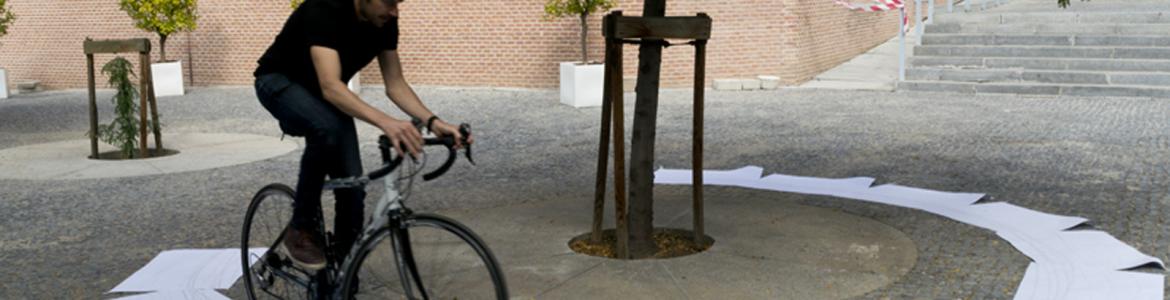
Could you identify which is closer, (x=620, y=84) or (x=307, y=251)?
(x=307, y=251)

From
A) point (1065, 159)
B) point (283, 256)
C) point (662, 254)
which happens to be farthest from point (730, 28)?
point (283, 256)

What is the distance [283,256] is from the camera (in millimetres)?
4500

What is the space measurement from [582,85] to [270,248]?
1123cm

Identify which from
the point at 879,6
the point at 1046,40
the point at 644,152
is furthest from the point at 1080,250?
the point at 879,6

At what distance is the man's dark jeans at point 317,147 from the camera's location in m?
3.90

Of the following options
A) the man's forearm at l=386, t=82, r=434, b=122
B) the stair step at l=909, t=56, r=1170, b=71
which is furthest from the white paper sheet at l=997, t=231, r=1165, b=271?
the stair step at l=909, t=56, r=1170, b=71

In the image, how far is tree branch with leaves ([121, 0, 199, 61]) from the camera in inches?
782

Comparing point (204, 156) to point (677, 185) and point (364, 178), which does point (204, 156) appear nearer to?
point (677, 185)

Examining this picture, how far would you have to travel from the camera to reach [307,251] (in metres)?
4.16

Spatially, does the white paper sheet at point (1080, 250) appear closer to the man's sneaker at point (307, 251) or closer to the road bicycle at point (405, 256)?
the road bicycle at point (405, 256)

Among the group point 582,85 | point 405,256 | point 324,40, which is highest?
point 324,40

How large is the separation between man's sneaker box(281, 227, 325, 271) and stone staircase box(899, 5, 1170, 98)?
13.9 metres

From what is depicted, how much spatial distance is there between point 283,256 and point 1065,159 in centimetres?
714

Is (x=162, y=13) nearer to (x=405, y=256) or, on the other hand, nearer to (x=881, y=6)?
(x=881, y=6)
